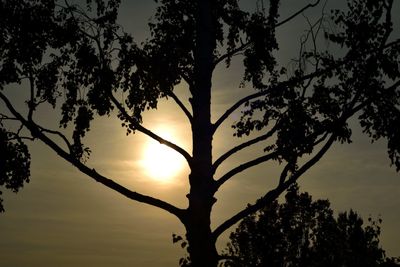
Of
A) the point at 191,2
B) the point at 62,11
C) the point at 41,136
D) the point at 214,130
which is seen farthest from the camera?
the point at 191,2

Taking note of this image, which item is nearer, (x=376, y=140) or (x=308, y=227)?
(x=376, y=140)

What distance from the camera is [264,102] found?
15.2m

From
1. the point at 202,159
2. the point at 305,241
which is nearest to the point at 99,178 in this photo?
the point at 202,159

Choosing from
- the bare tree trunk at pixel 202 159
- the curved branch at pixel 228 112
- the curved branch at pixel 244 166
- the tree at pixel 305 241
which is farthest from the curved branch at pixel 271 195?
the tree at pixel 305 241

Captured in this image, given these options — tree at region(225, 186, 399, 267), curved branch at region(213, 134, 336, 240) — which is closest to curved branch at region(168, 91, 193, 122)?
curved branch at region(213, 134, 336, 240)

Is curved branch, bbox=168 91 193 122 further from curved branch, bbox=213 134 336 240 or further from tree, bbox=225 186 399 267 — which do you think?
tree, bbox=225 186 399 267

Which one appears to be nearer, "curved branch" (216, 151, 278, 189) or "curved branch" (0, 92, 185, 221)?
"curved branch" (0, 92, 185, 221)

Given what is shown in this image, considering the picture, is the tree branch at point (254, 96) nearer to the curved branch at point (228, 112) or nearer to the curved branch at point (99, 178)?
the curved branch at point (228, 112)

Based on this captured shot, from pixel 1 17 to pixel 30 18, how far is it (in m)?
0.72

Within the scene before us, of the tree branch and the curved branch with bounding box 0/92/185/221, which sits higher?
the tree branch

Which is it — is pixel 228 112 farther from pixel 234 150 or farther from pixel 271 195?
pixel 271 195

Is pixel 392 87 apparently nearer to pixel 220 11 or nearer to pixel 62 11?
pixel 220 11

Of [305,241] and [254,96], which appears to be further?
[305,241]

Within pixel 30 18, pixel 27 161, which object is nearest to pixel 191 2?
pixel 30 18
